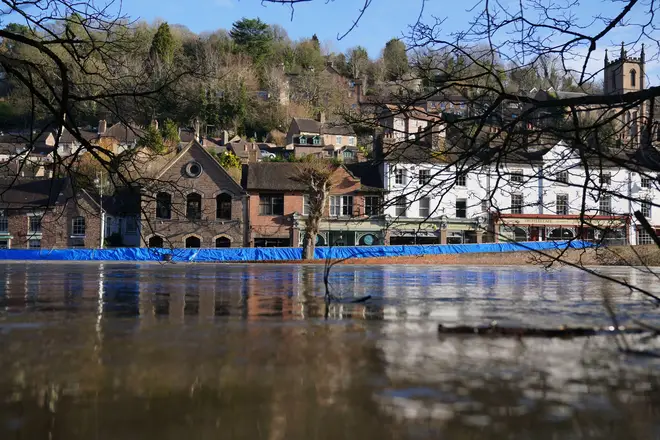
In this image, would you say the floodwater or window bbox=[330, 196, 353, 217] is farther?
window bbox=[330, 196, 353, 217]

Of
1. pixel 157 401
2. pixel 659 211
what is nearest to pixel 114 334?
pixel 157 401

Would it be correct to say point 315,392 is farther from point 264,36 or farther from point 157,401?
point 264,36

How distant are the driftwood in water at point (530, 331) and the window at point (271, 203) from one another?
49466 millimetres

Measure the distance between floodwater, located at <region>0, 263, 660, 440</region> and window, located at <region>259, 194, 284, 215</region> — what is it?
158ft

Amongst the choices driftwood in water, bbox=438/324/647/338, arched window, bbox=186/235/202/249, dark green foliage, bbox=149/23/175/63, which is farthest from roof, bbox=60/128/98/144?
dark green foliage, bbox=149/23/175/63

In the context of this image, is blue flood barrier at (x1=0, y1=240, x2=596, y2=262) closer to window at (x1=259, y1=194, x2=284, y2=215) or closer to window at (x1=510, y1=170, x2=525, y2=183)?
window at (x1=259, y1=194, x2=284, y2=215)

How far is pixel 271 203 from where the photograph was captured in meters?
55.6

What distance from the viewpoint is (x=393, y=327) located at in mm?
6484

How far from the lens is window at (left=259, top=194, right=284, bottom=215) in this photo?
182 feet

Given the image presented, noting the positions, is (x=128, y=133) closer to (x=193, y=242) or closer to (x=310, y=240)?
(x=310, y=240)

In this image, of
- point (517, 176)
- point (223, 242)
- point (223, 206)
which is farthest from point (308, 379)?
point (223, 206)

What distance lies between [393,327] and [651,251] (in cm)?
4057

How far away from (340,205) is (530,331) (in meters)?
50.9

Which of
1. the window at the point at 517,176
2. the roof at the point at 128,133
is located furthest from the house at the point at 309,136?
the window at the point at 517,176
